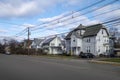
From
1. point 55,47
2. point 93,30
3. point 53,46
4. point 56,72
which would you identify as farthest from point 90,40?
point 56,72

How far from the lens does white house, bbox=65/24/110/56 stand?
62.6 m

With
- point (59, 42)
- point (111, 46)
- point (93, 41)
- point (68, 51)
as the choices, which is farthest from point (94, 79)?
point (59, 42)

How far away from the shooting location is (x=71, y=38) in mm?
71125

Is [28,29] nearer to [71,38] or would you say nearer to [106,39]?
[71,38]

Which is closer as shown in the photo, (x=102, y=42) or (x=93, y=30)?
(x=102, y=42)

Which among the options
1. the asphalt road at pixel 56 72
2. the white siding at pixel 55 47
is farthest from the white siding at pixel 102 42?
the asphalt road at pixel 56 72

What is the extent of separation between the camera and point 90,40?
64.6m

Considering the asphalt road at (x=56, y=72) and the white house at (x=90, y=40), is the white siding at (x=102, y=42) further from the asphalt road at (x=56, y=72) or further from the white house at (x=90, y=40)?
the asphalt road at (x=56, y=72)

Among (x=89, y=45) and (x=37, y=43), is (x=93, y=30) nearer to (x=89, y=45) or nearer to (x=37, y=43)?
(x=89, y=45)

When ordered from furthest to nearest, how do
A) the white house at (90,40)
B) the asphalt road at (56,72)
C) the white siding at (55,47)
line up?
the white siding at (55,47) < the white house at (90,40) < the asphalt road at (56,72)

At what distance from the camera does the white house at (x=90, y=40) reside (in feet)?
205

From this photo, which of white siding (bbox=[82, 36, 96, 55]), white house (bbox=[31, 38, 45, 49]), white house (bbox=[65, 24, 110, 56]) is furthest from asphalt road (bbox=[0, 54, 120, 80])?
white house (bbox=[31, 38, 45, 49])

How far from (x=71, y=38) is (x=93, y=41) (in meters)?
9.87

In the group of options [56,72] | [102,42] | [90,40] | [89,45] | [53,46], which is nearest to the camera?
[56,72]
